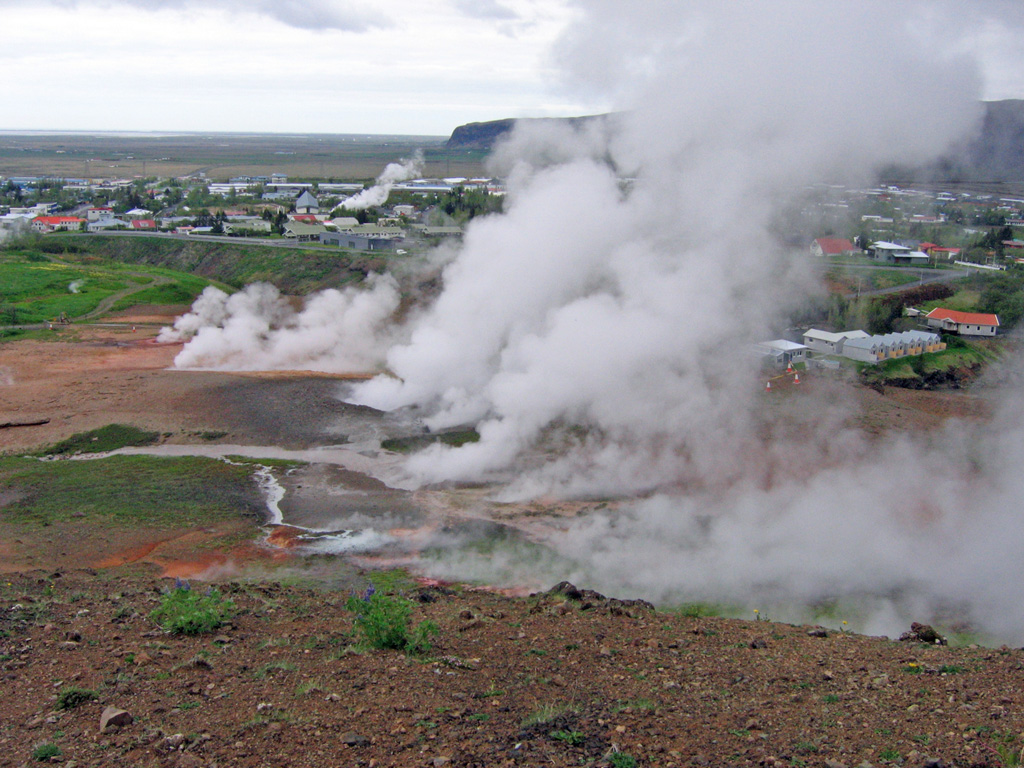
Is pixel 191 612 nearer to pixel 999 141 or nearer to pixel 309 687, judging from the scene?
pixel 309 687

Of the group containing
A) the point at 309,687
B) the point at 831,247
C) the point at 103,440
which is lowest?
the point at 103,440

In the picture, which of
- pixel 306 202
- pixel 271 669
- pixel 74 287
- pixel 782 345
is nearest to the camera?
pixel 271 669

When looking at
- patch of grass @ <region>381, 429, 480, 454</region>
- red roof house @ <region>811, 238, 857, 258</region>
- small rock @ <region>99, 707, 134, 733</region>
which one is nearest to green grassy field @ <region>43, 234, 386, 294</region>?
red roof house @ <region>811, 238, 857, 258</region>

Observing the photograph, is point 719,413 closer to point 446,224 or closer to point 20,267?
point 446,224

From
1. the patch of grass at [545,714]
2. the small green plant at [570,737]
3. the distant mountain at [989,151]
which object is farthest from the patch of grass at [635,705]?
the distant mountain at [989,151]

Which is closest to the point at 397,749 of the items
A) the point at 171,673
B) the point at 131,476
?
the point at 171,673

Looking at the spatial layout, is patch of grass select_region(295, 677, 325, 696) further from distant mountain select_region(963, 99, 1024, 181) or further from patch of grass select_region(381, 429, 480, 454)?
distant mountain select_region(963, 99, 1024, 181)

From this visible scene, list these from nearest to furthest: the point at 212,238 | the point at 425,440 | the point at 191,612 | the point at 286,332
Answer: the point at 191,612 → the point at 425,440 → the point at 286,332 → the point at 212,238

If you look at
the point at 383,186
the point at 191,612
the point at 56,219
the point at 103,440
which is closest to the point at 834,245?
the point at 103,440
